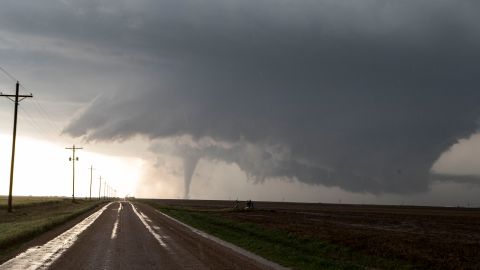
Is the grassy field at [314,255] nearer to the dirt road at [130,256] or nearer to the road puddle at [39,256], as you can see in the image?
the dirt road at [130,256]

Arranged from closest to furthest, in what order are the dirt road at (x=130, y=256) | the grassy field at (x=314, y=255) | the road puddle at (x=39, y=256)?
the road puddle at (x=39, y=256), the dirt road at (x=130, y=256), the grassy field at (x=314, y=255)

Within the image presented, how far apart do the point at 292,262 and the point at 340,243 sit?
36.0 ft

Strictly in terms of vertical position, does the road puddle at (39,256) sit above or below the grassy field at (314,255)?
above

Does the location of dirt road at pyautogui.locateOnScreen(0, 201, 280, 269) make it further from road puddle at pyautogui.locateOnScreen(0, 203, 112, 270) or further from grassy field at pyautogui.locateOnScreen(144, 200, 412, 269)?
grassy field at pyautogui.locateOnScreen(144, 200, 412, 269)

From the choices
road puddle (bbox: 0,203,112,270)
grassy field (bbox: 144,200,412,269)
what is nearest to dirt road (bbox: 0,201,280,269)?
road puddle (bbox: 0,203,112,270)

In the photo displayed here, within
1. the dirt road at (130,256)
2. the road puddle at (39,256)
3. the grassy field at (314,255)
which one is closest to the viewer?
the road puddle at (39,256)

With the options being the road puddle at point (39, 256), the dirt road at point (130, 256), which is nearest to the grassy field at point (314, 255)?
the dirt road at point (130, 256)

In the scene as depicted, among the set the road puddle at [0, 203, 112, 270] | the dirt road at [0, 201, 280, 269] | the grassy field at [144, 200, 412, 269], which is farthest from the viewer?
the grassy field at [144, 200, 412, 269]

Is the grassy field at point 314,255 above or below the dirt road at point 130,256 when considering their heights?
below

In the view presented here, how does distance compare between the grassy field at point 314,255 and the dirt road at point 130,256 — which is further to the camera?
A: the grassy field at point 314,255

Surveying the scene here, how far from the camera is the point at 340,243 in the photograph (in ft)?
97.7

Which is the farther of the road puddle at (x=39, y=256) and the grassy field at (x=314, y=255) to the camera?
the grassy field at (x=314, y=255)

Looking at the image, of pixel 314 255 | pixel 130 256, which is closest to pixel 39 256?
pixel 130 256

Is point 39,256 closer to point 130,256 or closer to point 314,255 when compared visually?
point 130,256
